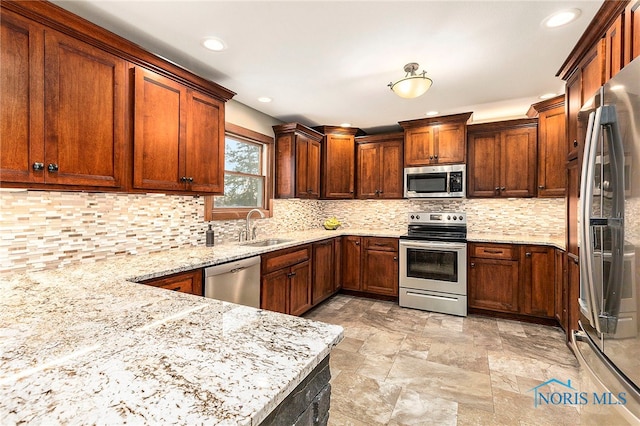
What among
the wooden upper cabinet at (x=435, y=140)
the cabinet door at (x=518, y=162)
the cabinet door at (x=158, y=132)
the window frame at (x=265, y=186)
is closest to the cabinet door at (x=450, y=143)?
the wooden upper cabinet at (x=435, y=140)

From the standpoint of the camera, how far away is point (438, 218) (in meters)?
4.04

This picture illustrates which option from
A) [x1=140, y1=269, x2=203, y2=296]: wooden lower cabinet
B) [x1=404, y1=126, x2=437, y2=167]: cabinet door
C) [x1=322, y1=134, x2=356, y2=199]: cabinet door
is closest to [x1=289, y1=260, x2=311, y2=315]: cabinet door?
[x1=140, y1=269, x2=203, y2=296]: wooden lower cabinet

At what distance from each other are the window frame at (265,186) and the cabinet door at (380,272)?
4.94ft

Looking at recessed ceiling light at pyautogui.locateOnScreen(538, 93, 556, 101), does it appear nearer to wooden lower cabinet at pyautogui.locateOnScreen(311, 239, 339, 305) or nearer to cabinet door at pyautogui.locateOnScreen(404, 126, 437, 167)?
cabinet door at pyautogui.locateOnScreen(404, 126, 437, 167)

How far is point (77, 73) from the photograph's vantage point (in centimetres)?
171

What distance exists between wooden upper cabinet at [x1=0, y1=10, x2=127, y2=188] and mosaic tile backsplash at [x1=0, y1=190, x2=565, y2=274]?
1.18 feet

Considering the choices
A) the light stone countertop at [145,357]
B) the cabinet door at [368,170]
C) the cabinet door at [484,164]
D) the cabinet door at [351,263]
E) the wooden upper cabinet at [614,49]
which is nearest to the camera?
the light stone countertop at [145,357]

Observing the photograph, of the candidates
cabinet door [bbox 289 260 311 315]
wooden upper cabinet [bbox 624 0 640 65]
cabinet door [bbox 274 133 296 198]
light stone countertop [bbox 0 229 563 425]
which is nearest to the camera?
light stone countertop [bbox 0 229 563 425]

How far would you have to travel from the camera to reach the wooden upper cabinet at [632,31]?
140 cm

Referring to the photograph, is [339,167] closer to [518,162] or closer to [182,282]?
[518,162]

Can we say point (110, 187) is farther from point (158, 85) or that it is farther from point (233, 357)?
point (233, 357)

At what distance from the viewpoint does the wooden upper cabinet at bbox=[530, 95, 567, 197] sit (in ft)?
10.8

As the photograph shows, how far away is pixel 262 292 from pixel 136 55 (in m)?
2.05

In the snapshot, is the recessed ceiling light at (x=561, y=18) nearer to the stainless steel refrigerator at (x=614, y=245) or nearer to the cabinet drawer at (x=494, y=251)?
the stainless steel refrigerator at (x=614, y=245)
